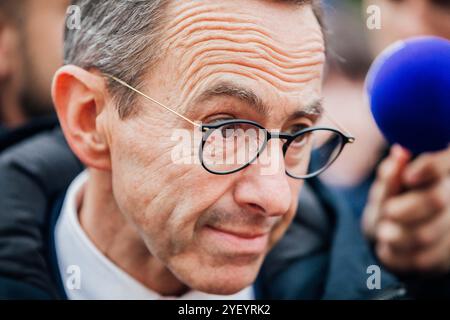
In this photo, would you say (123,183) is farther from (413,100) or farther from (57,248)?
(413,100)

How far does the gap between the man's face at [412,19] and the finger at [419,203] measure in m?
0.96

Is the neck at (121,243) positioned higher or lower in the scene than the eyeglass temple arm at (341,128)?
lower

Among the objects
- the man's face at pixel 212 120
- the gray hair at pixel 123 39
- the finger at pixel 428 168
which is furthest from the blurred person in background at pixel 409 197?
the gray hair at pixel 123 39

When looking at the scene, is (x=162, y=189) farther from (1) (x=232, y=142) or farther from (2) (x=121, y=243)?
(2) (x=121, y=243)

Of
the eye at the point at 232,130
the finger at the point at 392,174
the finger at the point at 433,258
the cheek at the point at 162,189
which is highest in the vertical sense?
the eye at the point at 232,130

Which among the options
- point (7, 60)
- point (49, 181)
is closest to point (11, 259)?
point (49, 181)

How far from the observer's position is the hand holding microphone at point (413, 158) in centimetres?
192

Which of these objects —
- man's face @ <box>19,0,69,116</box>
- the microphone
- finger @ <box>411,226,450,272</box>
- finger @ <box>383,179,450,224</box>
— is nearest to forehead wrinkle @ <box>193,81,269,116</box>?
the microphone

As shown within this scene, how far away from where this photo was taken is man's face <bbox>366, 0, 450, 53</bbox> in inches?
119

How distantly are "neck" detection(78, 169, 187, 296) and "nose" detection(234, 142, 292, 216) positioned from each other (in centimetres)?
47

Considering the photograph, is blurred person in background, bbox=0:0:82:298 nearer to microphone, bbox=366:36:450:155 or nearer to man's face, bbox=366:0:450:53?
microphone, bbox=366:36:450:155

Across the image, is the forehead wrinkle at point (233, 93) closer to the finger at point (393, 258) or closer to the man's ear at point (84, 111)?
the man's ear at point (84, 111)

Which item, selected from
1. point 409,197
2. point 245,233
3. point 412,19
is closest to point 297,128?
point 245,233
